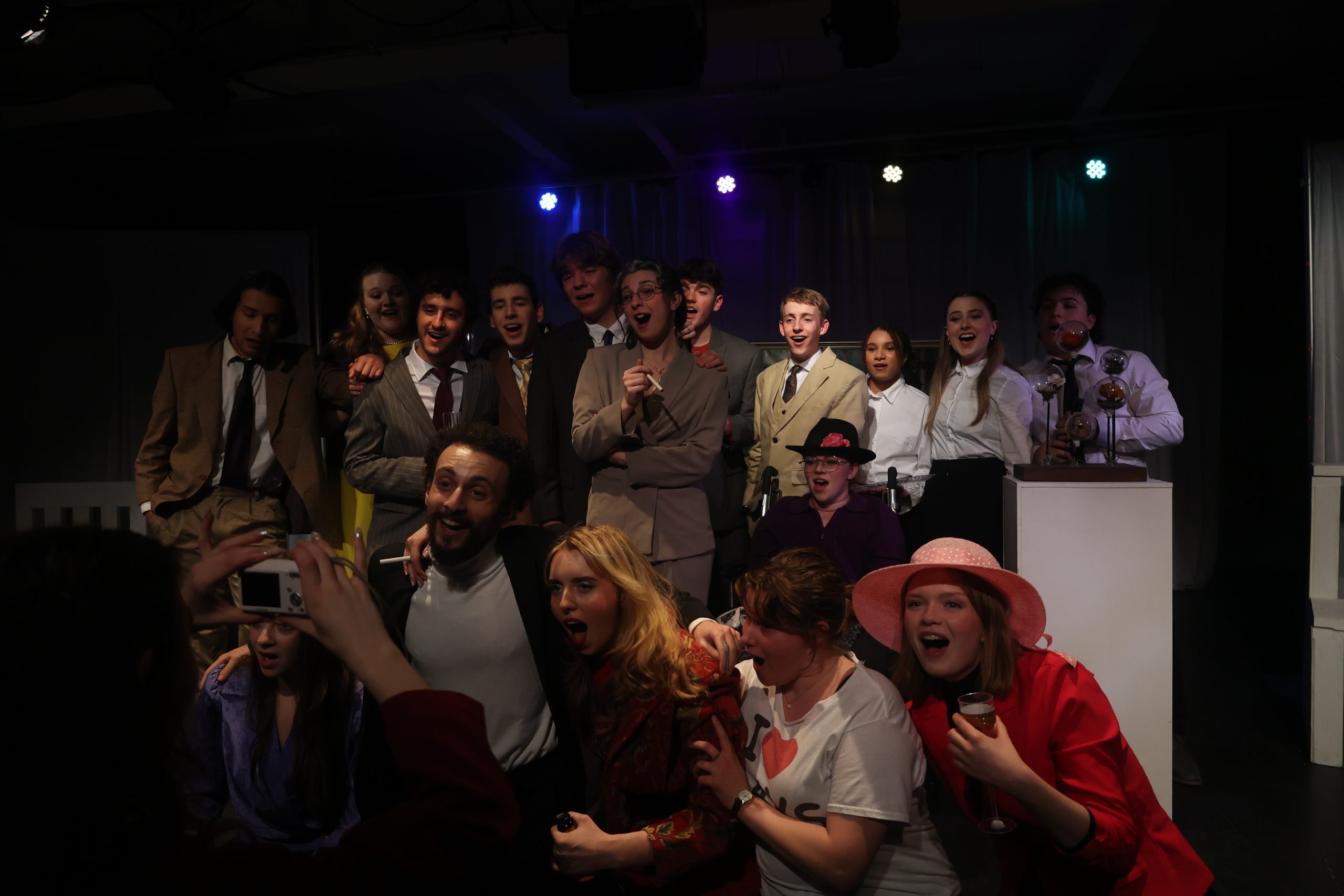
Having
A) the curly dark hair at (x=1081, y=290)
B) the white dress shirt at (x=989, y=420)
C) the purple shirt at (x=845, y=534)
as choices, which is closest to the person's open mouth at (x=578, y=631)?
the purple shirt at (x=845, y=534)

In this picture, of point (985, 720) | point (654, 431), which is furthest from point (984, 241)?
point (985, 720)

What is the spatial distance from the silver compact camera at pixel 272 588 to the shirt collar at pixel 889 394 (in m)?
3.26

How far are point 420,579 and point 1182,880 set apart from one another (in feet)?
5.92

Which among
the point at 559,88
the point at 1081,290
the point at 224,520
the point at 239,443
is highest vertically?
the point at 559,88

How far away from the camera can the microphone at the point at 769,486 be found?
3857 mm

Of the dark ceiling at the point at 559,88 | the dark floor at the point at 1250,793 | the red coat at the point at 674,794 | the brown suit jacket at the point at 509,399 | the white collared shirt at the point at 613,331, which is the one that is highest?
the dark ceiling at the point at 559,88

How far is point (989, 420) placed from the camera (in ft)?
12.2

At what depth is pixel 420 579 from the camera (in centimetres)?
233

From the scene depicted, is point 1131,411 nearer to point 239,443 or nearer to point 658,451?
point 658,451

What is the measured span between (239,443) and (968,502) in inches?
115

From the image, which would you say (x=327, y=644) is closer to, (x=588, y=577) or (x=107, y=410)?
(x=588, y=577)

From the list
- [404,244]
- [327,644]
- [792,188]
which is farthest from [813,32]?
[404,244]

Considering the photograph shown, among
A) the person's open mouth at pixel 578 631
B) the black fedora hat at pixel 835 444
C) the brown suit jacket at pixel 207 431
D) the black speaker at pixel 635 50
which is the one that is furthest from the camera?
the black speaker at pixel 635 50

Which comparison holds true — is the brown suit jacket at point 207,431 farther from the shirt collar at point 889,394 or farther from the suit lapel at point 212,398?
the shirt collar at point 889,394
